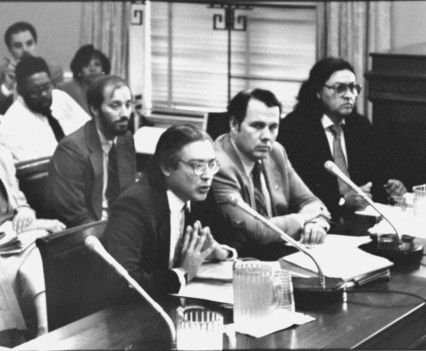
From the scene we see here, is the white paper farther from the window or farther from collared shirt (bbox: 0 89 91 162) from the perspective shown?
the window

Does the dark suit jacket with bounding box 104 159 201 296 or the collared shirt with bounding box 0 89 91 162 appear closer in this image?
the dark suit jacket with bounding box 104 159 201 296

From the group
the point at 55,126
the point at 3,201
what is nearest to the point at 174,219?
the point at 3,201

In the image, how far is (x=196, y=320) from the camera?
2.25 metres

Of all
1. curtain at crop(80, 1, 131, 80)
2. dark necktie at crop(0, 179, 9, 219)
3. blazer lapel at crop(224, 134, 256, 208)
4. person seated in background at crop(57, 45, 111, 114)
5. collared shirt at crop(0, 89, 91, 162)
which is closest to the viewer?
blazer lapel at crop(224, 134, 256, 208)

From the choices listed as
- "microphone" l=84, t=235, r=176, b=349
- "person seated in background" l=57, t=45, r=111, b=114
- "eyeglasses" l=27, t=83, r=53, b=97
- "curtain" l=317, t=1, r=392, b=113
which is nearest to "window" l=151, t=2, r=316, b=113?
"curtain" l=317, t=1, r=392, b=113

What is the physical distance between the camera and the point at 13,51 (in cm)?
539

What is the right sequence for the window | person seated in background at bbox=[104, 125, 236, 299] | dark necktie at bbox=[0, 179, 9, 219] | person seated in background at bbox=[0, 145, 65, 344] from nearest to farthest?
person seated in background at bbox=[104, 125, 236, 299] < person seated in background at bbox=[0, 145, 65, 344] < dark necktie at bbox=[0, 179, 9, 219] < the window

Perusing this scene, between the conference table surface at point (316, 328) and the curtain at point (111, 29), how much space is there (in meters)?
4.05

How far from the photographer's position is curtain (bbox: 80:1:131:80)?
640 centimetres

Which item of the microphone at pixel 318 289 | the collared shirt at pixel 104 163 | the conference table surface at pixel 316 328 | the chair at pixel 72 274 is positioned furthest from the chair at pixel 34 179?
the microphone at pixel 318 289

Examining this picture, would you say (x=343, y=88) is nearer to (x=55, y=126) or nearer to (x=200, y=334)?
(x=55, y=126)

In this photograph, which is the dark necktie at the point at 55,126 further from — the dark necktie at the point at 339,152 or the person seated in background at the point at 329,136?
the dark necktie at the point at 339,152

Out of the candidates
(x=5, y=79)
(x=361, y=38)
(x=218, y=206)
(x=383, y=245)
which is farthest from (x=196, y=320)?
(x=361, y=38)

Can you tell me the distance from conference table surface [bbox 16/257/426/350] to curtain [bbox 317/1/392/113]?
3.13 meters
